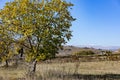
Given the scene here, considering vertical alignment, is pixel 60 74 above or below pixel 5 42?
below

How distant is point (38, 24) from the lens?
80.6 ft

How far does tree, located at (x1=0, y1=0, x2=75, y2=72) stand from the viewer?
24625mm

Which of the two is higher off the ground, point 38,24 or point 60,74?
point 38,24

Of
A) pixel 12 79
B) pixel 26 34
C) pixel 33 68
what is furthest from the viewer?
pixel 33 68

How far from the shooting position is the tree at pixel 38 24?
969 inches

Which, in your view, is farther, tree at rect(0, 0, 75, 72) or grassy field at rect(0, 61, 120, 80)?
tree at rect(0, 0, 75, 72)

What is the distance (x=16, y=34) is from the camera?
25.7m

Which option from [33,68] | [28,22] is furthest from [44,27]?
[33,68]

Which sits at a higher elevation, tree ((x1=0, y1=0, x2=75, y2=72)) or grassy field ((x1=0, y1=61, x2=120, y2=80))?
tree ((x1=0, y1=0, x2=75, y2=72))

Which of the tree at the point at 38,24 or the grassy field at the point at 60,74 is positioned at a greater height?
the tree at the point at 38,24

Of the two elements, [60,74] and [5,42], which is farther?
[5,42]

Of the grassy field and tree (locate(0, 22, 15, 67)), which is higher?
tree (locate(0, 22, 15, 67))

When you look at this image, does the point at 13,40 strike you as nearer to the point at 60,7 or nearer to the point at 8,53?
the point at 8,53

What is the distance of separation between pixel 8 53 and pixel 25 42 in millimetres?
1564
